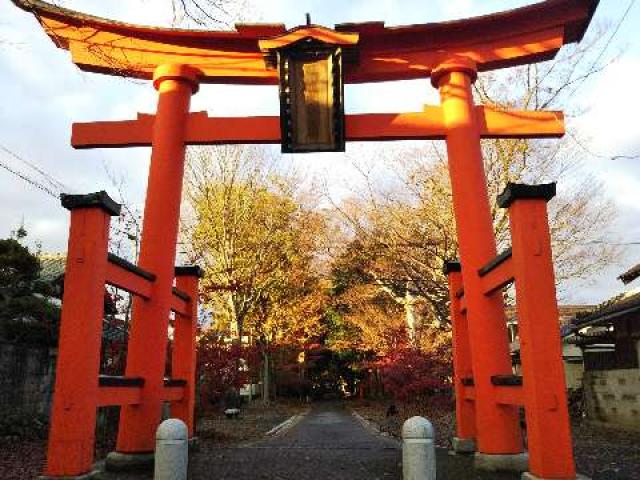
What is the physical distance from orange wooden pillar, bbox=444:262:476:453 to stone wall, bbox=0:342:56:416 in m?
9.03

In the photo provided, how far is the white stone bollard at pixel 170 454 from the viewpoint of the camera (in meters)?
5.21

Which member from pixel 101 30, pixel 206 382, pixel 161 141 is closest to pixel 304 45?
pixel 161 141

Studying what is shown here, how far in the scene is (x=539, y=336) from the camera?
17.5 ft

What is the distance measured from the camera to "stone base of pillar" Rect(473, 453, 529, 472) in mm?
6496

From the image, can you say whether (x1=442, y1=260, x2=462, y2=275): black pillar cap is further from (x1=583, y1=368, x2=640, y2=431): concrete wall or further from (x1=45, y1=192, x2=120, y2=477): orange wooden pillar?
(x1=583, y1=368, x2=640, y2=431): concrete wall

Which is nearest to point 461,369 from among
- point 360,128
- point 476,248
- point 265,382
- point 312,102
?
point 476,248

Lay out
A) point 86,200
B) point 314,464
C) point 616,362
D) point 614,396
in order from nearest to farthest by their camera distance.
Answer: point 86,200, point 314,464, point 614,396, point 616,362

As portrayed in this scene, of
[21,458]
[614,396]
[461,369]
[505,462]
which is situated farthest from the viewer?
[614,396]

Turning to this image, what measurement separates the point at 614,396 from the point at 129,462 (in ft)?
41.3

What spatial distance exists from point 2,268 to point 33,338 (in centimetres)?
185

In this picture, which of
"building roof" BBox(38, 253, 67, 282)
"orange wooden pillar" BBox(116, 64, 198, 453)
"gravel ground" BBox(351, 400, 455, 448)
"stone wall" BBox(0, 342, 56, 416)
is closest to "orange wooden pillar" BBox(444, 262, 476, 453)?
"gravel ground" BBox(351, 400, 455, 448)

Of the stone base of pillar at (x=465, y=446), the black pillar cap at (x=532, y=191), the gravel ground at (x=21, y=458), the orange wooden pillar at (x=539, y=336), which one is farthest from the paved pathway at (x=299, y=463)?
the black pillar cap at (x=532, y=191)

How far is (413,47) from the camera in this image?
8.45m

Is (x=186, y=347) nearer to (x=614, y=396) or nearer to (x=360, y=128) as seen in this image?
(x=360, y=128)
